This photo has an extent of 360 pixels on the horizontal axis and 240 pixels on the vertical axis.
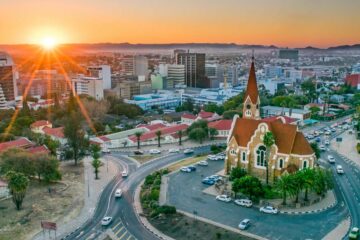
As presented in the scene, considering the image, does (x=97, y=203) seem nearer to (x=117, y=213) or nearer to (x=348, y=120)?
(x=117, y=213)

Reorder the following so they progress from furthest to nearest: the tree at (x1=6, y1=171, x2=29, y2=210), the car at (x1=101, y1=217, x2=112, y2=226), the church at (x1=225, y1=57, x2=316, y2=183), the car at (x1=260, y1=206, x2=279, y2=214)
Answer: the church at (x1=225, y1=57, x2=316, y2=183)
the tree at (x1=6, y1=171, x2=29, y2=210)
the car at (x1=260, y1=206, x2=279, y2=214)
the car at (x1=101, y1=217, x2=112, y2=226)

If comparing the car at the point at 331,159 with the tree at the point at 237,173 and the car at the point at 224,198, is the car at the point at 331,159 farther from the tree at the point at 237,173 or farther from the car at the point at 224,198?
the car at the point at 224,198

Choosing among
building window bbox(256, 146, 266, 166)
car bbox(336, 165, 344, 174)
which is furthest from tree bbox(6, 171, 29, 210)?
car bbox(336, 165, 344, 174)

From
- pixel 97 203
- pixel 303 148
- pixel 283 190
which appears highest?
pixel 303 148

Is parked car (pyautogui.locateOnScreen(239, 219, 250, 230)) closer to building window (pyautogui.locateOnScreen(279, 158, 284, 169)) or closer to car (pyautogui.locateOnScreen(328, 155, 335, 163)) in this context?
building window (pyautogui.locateOnScreen(279, 158, 284, 169))

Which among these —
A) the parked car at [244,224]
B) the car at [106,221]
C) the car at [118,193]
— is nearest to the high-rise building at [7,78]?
the car at [118,193]

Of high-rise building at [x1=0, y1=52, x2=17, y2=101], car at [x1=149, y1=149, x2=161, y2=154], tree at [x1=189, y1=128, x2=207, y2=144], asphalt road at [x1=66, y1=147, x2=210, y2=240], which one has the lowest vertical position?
asphalt road at [x1=66, y1=147, x2=210, y2=240]

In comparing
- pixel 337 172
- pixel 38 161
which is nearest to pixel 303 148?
pixel 337 172
